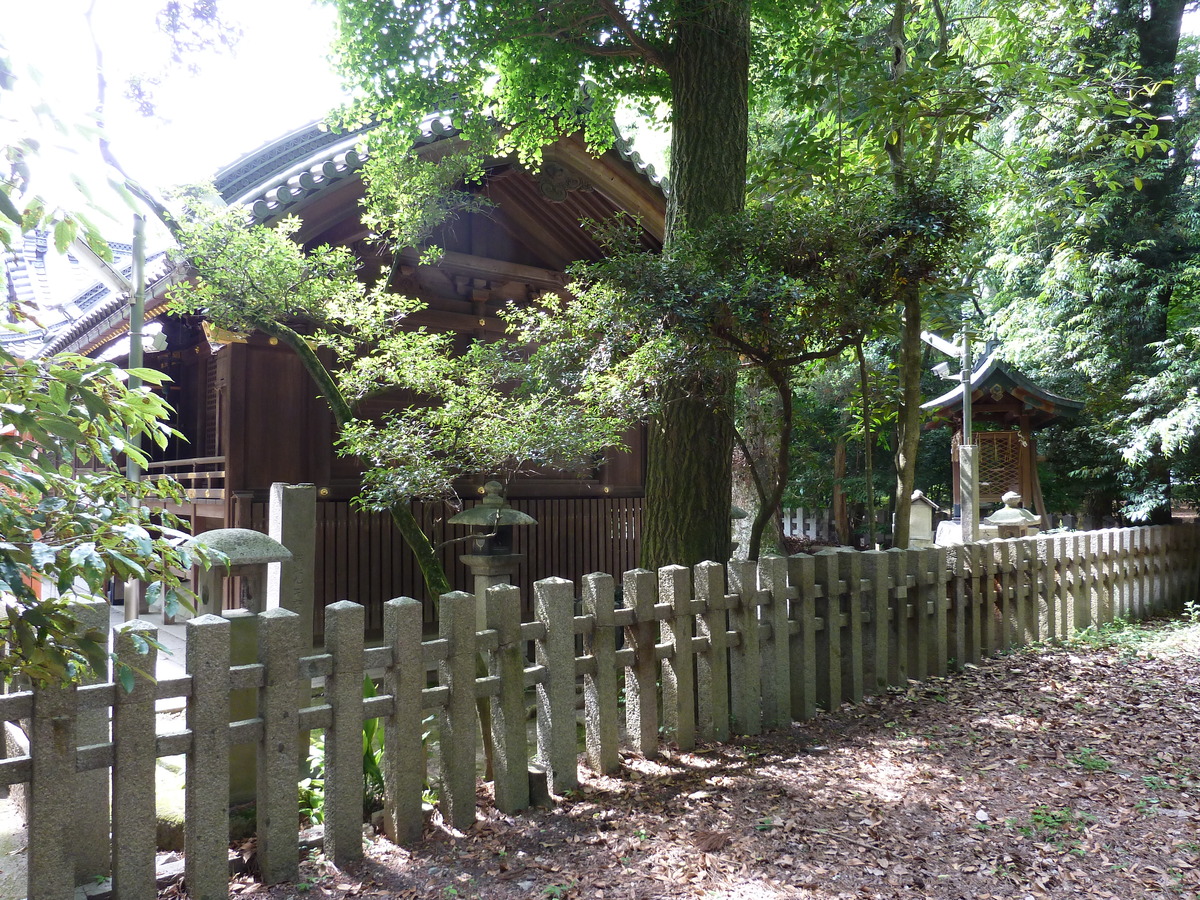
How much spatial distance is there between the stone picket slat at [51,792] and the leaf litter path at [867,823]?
709mm

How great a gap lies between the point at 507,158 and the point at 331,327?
9.71 ft

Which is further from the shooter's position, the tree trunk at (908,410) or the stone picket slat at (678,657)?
the tree trunk at (908,410)

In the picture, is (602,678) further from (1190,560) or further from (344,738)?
(1190,560)

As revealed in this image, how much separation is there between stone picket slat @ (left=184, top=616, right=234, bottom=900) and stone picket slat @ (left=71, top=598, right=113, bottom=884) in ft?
0.94

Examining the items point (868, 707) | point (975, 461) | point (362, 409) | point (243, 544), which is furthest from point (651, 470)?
point (975, 461)

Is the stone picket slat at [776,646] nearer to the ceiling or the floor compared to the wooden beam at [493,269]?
nearer to the floor

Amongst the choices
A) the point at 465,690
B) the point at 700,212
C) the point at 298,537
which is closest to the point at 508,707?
the point at 465,690

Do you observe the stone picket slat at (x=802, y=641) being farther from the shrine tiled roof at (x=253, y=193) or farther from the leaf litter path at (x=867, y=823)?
the shrine tiled roof at (x=253, y=193)

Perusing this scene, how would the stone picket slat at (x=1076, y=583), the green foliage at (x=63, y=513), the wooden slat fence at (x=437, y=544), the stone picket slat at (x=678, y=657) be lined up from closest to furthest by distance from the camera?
the green foliage at (x=63, y=513)
the stone picket slat at (x=678, y=657)
the stone picket slat at (x=1076, y=583)
the wooden slat fence at (x=437, y=544)

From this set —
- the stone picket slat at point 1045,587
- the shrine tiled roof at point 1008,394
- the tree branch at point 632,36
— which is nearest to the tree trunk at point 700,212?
the tree branch at point 632,36

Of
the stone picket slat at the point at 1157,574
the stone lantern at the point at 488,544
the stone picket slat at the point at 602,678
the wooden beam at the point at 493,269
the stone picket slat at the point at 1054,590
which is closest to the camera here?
→ the stone picket slat at the point at 602,678

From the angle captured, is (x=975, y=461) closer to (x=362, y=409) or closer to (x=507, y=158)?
(x=507, y=158)

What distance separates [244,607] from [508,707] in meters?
1.56

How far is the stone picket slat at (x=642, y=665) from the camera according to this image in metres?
4.33
